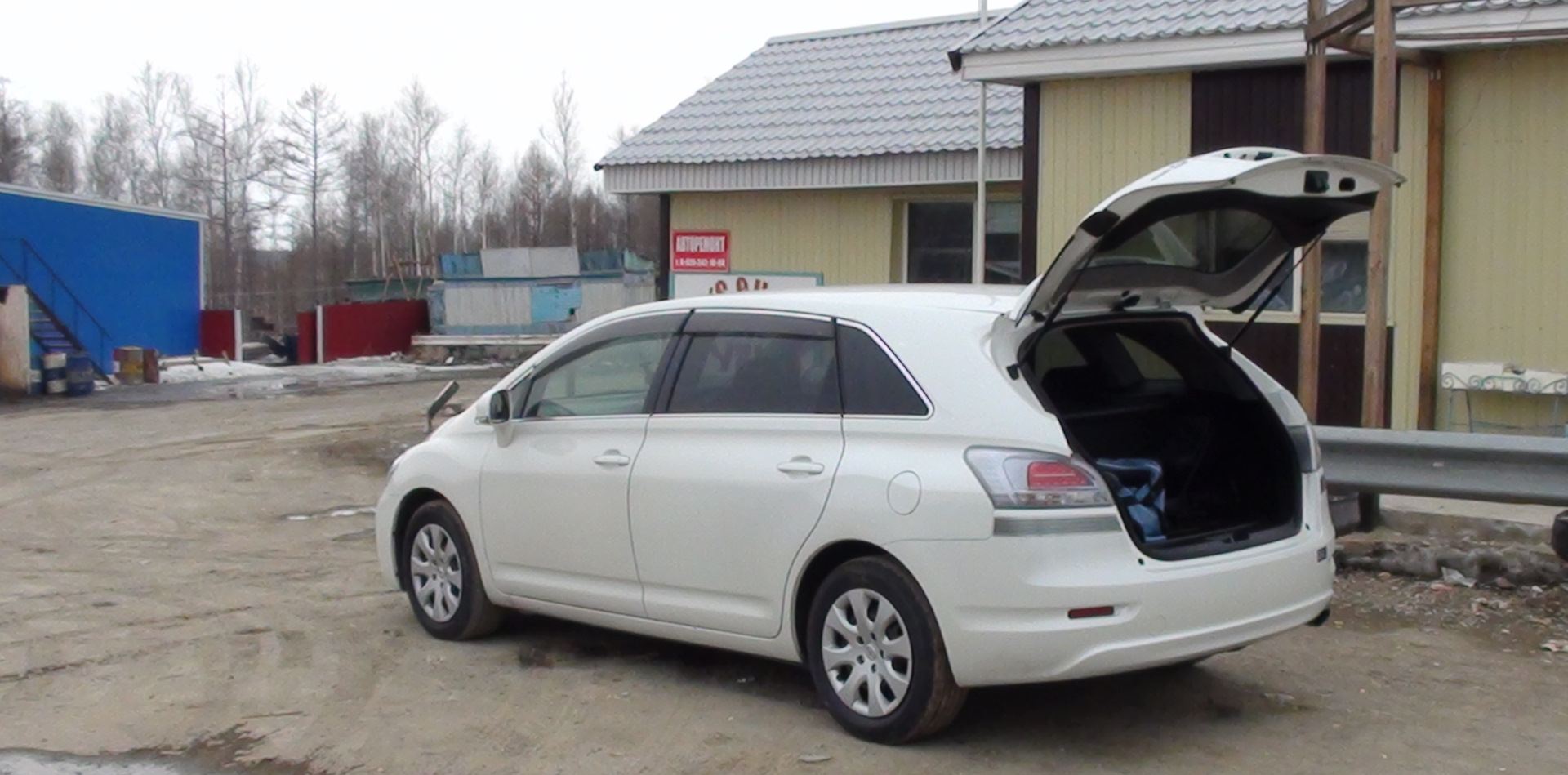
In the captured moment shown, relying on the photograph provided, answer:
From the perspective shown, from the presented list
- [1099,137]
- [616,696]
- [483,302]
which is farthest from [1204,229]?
[483,302]

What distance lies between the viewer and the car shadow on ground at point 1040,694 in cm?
578

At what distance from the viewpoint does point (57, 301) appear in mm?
28969

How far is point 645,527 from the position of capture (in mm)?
6395

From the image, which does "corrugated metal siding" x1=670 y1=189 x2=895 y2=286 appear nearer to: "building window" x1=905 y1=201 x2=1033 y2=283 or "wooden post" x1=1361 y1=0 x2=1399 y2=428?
"building window" x1=905 y1=201 x2=1033 y2=283

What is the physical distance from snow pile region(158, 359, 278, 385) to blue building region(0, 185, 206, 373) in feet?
4.18

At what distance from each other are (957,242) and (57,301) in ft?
66.2

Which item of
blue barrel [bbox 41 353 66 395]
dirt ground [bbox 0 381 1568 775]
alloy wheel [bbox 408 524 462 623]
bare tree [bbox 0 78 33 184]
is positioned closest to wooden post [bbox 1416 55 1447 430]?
dirt ground [bbox 0 381 1568 775]

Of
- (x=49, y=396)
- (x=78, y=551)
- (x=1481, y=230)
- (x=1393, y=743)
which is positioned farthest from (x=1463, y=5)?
(x=49, y=396)

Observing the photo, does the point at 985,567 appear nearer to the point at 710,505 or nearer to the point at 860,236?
the point at 710,505

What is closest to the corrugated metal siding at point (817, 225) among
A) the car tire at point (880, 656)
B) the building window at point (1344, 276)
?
the building window at point (1344, 276)

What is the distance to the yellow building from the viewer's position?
34.3 feet

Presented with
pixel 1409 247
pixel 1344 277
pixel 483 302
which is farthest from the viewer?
pixel 483 302

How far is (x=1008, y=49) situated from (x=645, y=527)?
6.92 meters

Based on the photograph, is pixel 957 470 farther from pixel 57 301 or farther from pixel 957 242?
pixel 57 301
